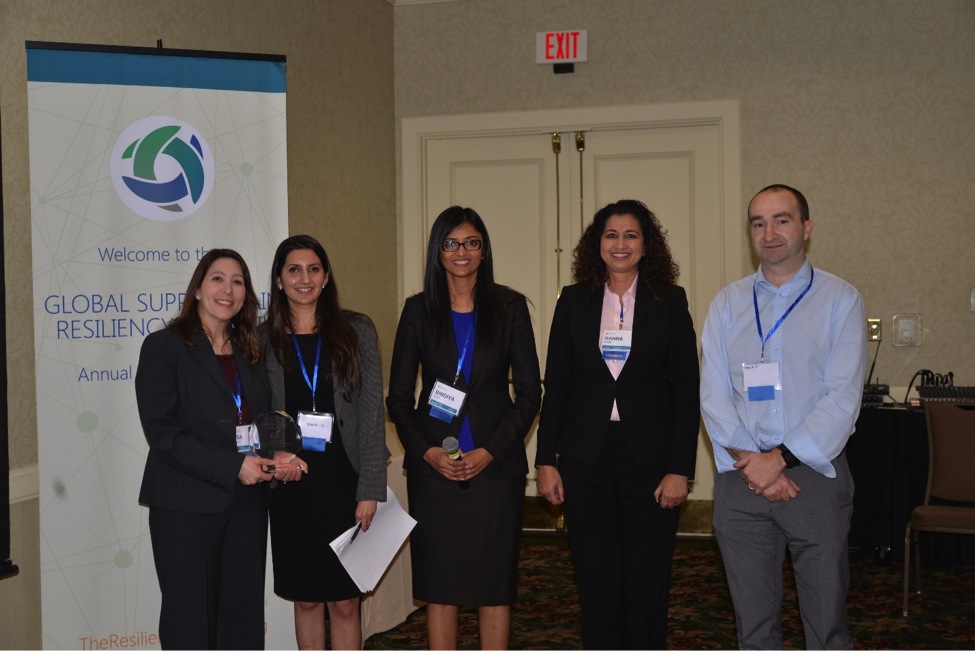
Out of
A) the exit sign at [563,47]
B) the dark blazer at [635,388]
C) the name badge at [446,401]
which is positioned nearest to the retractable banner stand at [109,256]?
the name badge at [446,401]

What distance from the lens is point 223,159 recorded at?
304 centimetres

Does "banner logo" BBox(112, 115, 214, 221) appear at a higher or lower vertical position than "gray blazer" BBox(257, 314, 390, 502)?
higher

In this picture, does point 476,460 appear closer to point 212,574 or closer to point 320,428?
point 320,428

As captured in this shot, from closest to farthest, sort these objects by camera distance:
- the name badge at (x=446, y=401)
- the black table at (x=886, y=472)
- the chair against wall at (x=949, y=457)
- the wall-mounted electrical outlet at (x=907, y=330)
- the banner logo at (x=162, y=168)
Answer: the name badge at (x=446, y=401)
the banner logo at (x=162, y=168)
the chair against wall at (x=949, y=457)
the black table at (x=886, y=472)
the wall-mounted electrical outlet at (x=907, y=330)

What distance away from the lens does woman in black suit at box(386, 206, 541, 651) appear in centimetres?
273

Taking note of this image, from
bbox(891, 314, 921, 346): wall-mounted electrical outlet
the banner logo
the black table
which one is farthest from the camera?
bbox(891, 314, 921, 346): wall-mounted electrical outlet

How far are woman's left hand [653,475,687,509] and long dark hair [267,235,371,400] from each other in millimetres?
1006

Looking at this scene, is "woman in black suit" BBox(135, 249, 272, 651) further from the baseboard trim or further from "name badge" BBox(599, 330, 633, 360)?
"name badge" BBox(599, 330, 633, 360)

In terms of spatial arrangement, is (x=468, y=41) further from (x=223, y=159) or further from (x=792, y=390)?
(x=792, y=390)

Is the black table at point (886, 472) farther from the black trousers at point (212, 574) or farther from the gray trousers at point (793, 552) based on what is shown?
the black trousers at point (212, 574)

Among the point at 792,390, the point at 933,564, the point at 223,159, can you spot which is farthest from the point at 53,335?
the point at 933,564

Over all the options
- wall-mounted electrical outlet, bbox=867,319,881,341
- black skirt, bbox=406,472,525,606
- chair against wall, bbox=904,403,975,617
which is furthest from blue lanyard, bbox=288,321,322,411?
wall-mounted electrical outlet, bbox=867,319,881,341

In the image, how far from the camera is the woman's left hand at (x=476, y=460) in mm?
2646

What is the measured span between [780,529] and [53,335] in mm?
2412
